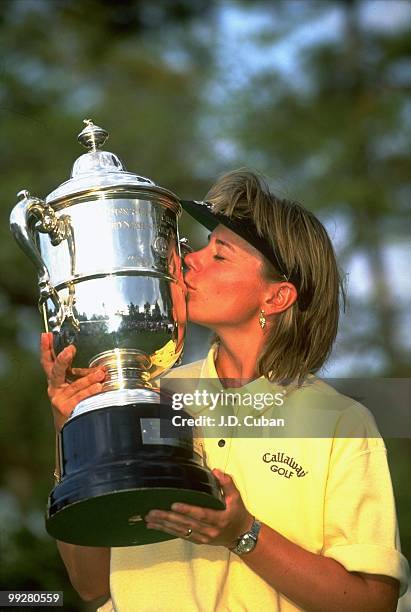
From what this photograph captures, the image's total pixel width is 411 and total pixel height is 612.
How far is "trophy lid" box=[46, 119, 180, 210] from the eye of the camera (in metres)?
1.42

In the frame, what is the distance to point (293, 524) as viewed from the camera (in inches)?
53.5

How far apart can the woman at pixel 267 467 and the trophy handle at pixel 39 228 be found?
71 millimetres

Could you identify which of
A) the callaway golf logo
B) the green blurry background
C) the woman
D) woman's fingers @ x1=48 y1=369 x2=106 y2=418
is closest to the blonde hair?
the woman

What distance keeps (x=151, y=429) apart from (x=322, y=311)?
0.31 m

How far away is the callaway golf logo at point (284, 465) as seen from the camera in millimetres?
1379

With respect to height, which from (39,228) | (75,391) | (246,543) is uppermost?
(39,228)

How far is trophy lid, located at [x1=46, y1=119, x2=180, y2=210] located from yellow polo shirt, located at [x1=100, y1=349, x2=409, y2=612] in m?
0.36

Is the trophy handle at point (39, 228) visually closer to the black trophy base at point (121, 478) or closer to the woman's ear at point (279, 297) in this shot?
the black trophy base at point (121, 478)

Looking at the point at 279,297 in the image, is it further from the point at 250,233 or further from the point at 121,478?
the point at 121,478

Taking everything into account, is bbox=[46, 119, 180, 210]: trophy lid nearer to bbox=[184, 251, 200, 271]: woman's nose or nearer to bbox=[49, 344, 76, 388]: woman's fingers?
bbox=[184, 251, 200, 271]: woman's nose

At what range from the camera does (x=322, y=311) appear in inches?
58.2

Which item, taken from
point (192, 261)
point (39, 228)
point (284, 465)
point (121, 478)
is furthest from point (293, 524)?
point (39, 228)

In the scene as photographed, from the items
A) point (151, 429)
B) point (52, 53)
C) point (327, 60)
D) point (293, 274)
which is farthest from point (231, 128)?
point (151, 429)

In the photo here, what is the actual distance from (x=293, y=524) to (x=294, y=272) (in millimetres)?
328
